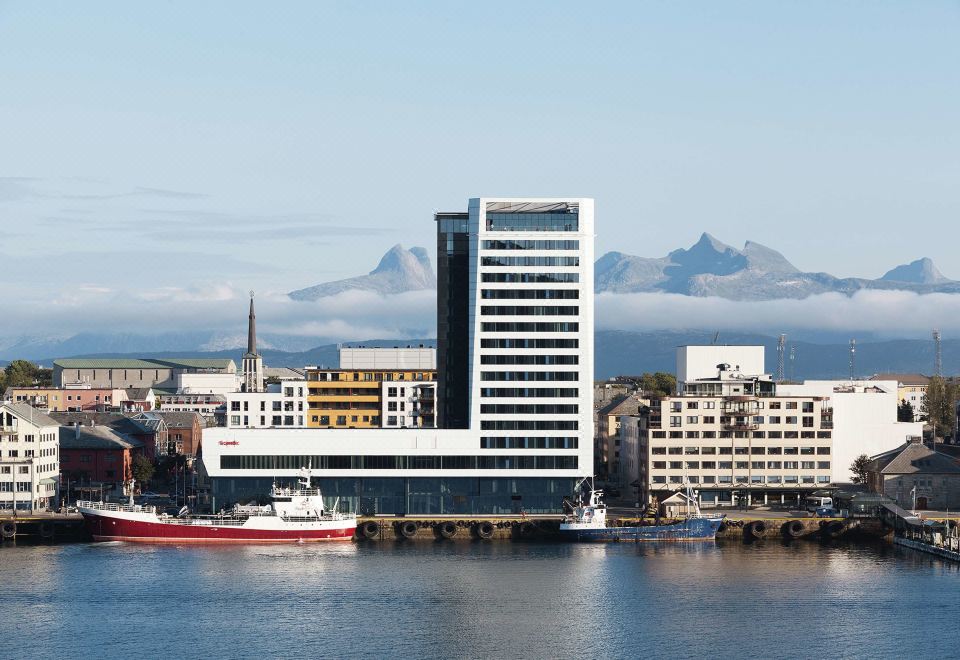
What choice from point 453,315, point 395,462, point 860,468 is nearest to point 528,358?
point 453,315

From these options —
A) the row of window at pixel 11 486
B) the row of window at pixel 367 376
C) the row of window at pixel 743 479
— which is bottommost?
the row of window at pixel 11 486

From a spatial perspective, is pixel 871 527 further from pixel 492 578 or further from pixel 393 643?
pixel 393 643

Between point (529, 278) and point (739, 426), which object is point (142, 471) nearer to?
point (529, 278)

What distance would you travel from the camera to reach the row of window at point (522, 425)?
157 metres

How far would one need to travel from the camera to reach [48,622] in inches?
4077

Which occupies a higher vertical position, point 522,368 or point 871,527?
point 522,368

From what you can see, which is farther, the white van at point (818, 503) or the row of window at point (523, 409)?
the white van at point (818, 503)

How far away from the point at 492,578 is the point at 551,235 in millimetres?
45585

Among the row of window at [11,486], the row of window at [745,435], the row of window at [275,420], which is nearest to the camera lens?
the row of window at [11,486]

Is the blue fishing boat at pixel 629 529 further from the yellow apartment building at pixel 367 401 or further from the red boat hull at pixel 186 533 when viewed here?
the yellow apartment building at pixel 367 401

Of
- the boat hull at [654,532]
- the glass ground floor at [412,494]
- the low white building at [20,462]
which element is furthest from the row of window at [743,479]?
the low white building at [20,462]

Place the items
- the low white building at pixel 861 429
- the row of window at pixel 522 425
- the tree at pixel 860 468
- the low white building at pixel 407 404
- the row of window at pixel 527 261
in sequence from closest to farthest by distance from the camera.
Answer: the row of window at pixel 522 425
the row of window at pixel 527 261
the tree at pixel 860 468
the low white building at pixel 861 429
the low white building at pixel 407 404

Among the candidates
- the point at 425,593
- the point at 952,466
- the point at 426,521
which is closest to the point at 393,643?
the point at 425,593

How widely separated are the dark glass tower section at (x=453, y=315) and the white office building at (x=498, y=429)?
6.68 m
